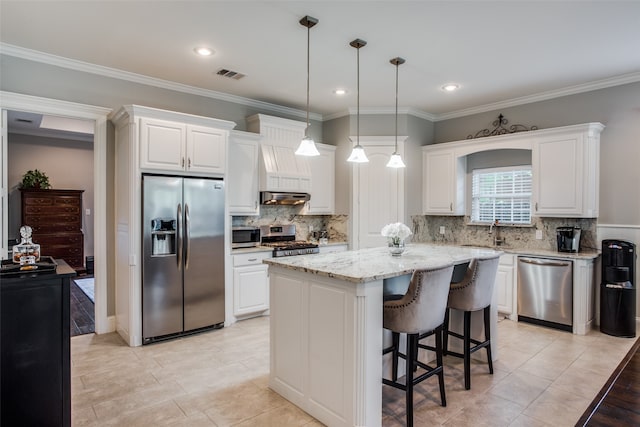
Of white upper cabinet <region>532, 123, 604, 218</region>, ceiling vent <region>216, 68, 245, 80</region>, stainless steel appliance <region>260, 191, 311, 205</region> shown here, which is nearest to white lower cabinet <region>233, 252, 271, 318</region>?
stainless steel appliance <region>260, 191, 311, 205</region>

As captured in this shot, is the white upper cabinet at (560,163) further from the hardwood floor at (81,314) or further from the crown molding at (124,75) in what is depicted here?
the hardwood floor at (81,314)

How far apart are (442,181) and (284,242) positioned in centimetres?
257

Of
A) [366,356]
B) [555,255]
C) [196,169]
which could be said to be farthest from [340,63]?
[555,255]

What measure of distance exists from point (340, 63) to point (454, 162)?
101 inches

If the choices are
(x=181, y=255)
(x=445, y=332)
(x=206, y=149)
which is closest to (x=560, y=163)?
(x=445, y=332)

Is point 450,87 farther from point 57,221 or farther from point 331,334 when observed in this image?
point 57,221

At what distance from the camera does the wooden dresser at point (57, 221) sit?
23.2 feet

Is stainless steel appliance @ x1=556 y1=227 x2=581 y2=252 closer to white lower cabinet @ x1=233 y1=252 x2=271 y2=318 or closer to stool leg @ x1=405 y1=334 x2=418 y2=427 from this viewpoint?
stool leg @ x1=405 y1=334 x2=418 y2=427

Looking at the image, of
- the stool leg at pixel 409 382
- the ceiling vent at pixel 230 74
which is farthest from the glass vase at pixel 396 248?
the ceiling vent at pixel 230 74

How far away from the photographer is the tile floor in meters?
2.52

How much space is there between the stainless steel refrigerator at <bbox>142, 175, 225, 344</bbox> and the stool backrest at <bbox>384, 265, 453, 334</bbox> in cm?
244

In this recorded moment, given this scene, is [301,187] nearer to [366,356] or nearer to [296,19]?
[296,19]

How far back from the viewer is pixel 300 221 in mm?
5871

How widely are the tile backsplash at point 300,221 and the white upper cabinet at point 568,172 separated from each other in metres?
2.65
